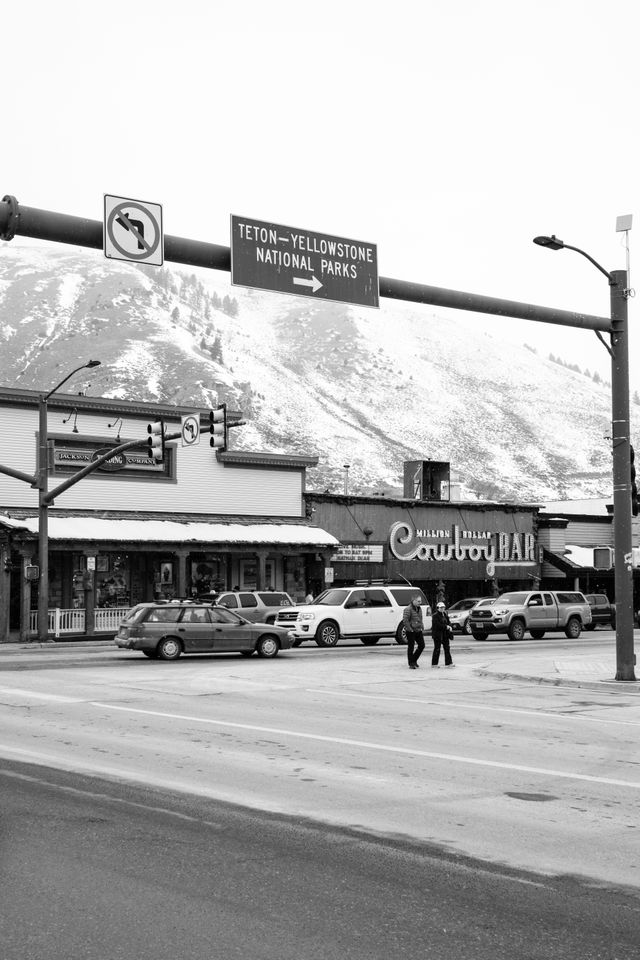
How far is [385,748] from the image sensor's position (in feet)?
41.3

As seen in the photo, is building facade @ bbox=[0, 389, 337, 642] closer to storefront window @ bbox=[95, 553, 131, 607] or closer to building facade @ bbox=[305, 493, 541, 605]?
storefront window @ bbox=[95, 553, 131, 607]

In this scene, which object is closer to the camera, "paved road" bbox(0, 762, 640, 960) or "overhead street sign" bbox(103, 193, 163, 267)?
"paved road" bbox(0, 762, 640, 960)

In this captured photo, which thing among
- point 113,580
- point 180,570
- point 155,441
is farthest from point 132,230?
point 113,580

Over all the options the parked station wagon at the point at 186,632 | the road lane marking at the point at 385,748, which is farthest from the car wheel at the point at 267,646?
the road lane marking at the point at 385,748

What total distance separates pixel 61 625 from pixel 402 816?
104 ft

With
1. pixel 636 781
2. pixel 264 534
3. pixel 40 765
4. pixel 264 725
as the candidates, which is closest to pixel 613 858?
pixel 636 781

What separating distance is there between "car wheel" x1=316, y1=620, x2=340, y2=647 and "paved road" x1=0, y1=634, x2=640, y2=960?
1273 cm

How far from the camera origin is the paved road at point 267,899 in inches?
224

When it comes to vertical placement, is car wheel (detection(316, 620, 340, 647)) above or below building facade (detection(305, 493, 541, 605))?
below

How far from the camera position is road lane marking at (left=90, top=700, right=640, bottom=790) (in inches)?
427

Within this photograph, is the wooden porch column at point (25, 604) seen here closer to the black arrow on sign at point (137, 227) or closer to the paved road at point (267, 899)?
the black arrow on sign at point (137, 227)

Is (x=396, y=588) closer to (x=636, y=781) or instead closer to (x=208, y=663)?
(x=208, y=663)

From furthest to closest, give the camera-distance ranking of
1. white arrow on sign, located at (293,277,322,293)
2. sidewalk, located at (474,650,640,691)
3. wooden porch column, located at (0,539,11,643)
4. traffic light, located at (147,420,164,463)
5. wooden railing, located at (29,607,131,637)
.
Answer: wooden railing, located at (29,607,131,637), wooden porch column, located at (0,539,11,643), traffic light, located at (147,420,164,463), sidewalk, located at (474,650,640,691), white arrow on sign, located at (293,277,322,293)

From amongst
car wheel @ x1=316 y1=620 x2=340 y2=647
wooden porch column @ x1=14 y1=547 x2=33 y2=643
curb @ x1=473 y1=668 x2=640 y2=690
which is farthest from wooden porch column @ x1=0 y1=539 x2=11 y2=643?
curb @ x1=473 y1=668 x2=640 y2=690
